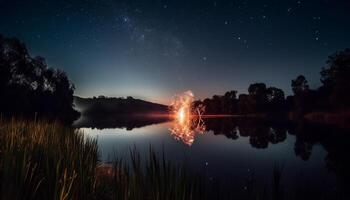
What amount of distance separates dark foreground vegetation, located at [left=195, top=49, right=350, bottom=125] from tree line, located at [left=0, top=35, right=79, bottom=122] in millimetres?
65606

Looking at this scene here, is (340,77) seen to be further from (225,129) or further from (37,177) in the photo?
(37,177)

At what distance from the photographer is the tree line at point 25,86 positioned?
6131 centimetres

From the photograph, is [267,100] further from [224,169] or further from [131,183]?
[131,183]

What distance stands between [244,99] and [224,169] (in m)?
173

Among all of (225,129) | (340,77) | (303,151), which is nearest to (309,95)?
(340,77)

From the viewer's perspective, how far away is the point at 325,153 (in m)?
32.5

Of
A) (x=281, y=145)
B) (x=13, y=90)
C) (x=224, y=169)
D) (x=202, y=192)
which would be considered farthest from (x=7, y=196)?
(x=13, y=90)

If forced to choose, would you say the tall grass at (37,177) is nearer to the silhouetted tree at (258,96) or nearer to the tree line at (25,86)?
the tree line at (25,86)

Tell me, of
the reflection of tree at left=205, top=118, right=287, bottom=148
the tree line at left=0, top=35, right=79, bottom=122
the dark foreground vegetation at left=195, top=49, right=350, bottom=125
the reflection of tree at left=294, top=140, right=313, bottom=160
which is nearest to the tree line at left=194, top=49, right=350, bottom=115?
the dark foreground vegetation at left=195, top=49, right=350, bottom=125

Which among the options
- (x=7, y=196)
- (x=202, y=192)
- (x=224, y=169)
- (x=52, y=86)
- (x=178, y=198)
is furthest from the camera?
(x=52, y=86)

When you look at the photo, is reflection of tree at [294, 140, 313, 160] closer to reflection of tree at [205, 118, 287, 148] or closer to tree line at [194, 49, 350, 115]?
reflection of tree at [205, 118, 287, 148]

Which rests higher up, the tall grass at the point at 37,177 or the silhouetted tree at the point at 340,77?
the silhouetted tree at the point at 340,77

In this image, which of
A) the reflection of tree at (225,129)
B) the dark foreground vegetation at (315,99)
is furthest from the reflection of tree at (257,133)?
the dark foreground vegetation at (315,99)

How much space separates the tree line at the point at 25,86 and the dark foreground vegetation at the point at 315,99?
65.6 m
